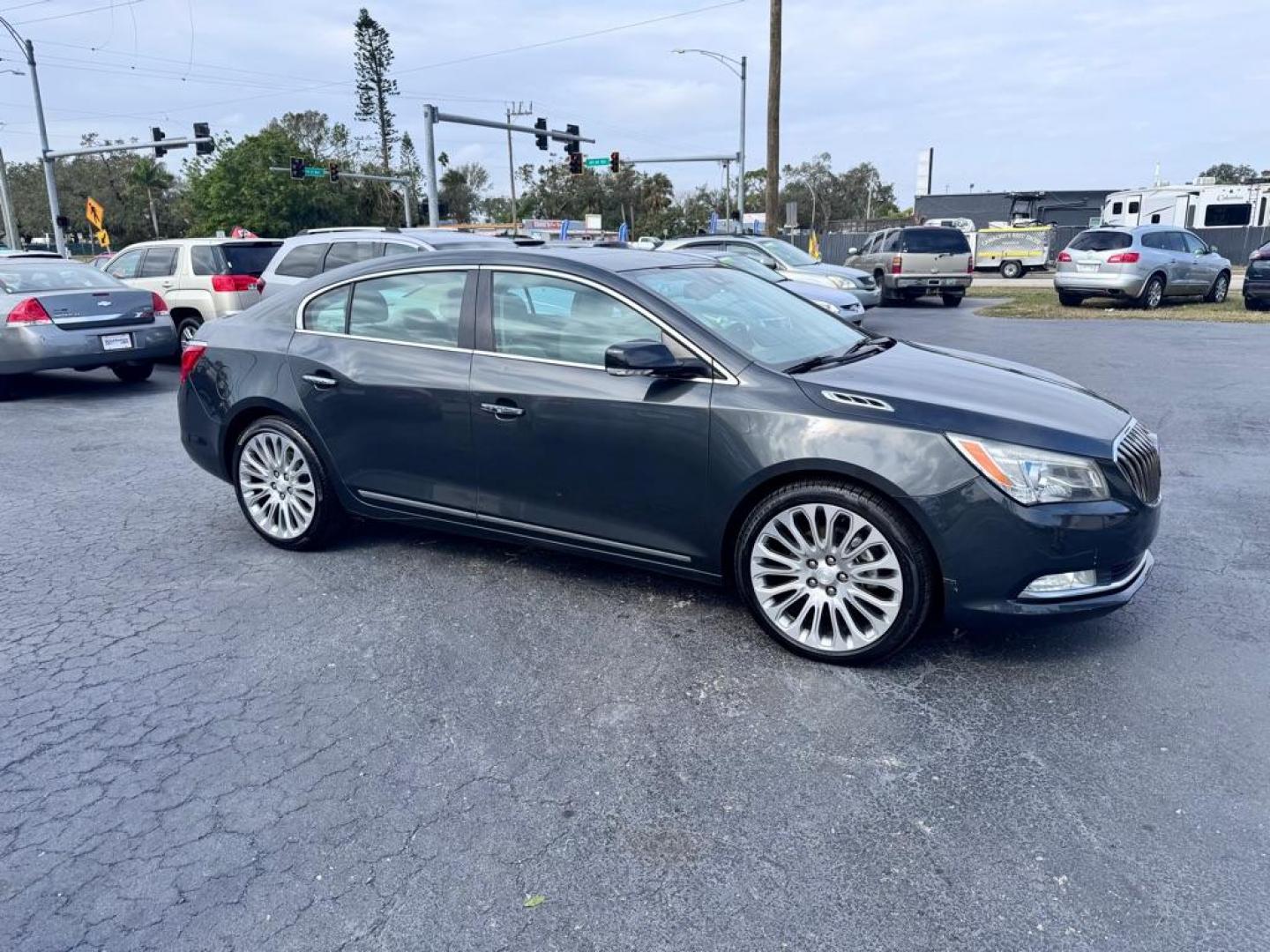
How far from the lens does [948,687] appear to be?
3541 millimetres

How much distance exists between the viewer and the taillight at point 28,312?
9406 mm

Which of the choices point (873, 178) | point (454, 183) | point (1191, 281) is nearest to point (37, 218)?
point (454, 183)

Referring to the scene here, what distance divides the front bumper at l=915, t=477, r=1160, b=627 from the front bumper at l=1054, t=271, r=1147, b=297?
16.8m

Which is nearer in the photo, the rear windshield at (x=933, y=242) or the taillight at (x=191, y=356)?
the taillight at (x=191, y=356)

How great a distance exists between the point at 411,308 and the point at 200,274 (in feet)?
29.5

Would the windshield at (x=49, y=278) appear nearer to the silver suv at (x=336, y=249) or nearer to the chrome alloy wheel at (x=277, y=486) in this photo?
the silver suv at (x=336, y=249)

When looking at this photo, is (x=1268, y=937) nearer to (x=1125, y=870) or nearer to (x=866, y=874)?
(x=1125, y=870)

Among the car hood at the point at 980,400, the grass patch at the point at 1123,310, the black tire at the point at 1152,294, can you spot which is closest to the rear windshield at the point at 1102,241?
Answer: the black tire at the point at 1152,294

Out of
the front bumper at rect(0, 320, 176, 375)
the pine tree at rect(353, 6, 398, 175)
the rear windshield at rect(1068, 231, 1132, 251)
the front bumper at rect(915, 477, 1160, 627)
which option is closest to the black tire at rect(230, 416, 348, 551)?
the front bumper at rect(915, 477, 1160, 627)

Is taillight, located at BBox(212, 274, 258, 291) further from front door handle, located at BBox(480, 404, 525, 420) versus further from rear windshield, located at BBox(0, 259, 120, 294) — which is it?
front door handle, located at BBox(480, 404, 525, 420)

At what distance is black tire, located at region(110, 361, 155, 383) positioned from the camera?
36.2ft

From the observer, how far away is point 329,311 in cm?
489

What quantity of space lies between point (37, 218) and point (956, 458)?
97.0 m

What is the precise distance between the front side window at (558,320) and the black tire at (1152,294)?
17437mm
